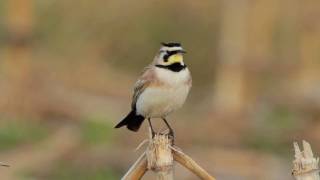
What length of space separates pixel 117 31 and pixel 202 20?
1078mm

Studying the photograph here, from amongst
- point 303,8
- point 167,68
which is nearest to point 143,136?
point 303,8

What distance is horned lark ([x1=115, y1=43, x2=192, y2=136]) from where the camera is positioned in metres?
5.24

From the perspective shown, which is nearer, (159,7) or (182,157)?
(182,157)

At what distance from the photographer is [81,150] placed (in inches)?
401

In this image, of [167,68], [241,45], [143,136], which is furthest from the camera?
[241,45]

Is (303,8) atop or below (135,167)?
below

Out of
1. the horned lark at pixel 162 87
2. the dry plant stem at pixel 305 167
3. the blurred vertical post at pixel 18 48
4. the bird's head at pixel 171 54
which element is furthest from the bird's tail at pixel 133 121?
the blurred vertical post at pixel 18 48

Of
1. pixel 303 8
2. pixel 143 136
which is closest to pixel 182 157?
pixel 143 136

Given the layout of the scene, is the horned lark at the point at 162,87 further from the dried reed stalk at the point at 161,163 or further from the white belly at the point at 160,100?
the dried reed stalk at the point at 161,163

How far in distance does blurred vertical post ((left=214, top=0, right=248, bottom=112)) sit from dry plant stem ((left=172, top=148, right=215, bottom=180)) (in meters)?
8.28

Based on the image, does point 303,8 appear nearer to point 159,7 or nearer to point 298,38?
point 298,38

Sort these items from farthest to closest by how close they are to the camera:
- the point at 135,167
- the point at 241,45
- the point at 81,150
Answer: the point at 241,45 → the point at 81,150 → the point at 135,167

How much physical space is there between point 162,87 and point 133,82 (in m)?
8.19

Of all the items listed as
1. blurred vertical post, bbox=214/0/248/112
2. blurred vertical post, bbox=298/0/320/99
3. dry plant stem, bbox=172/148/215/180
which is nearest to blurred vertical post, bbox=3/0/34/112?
blurred vertical post, bbox=214/0/248/112
